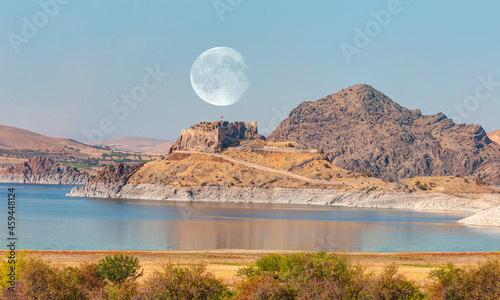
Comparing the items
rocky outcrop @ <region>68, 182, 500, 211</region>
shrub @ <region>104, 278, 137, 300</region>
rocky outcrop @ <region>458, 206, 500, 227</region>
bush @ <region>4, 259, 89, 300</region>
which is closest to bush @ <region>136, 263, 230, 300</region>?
shrub @ <region>104, 278, 137, 300</region>

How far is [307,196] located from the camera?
160 metres

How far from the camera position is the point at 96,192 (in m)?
184

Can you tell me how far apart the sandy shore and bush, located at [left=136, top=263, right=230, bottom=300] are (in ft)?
35.6

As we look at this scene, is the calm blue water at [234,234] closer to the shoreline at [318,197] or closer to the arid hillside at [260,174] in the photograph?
the shoreline at [318,197]

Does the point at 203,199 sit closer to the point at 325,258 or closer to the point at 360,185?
the point at 360,185

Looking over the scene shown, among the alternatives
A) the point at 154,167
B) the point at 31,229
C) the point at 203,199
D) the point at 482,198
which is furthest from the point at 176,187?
the point at 31,229

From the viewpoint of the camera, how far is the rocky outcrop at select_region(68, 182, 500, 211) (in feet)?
477

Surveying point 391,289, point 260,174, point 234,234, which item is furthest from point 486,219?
point 260,174

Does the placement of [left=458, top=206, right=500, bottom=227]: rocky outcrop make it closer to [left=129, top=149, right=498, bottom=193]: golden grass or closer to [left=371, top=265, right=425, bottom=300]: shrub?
[left=129, top=149, right=498, bottom=193]: golden grass

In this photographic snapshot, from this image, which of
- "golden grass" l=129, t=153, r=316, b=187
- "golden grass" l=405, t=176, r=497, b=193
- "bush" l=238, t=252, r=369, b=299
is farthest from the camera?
"golden grass" l=129, t=153, r=316, b=187

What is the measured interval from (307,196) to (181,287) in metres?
136

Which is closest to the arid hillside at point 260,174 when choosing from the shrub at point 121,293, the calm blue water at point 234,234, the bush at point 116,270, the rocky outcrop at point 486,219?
the rocky outcrop at point 486,219

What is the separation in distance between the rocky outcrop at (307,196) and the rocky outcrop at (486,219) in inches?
1898

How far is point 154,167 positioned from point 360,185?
64797 mm
